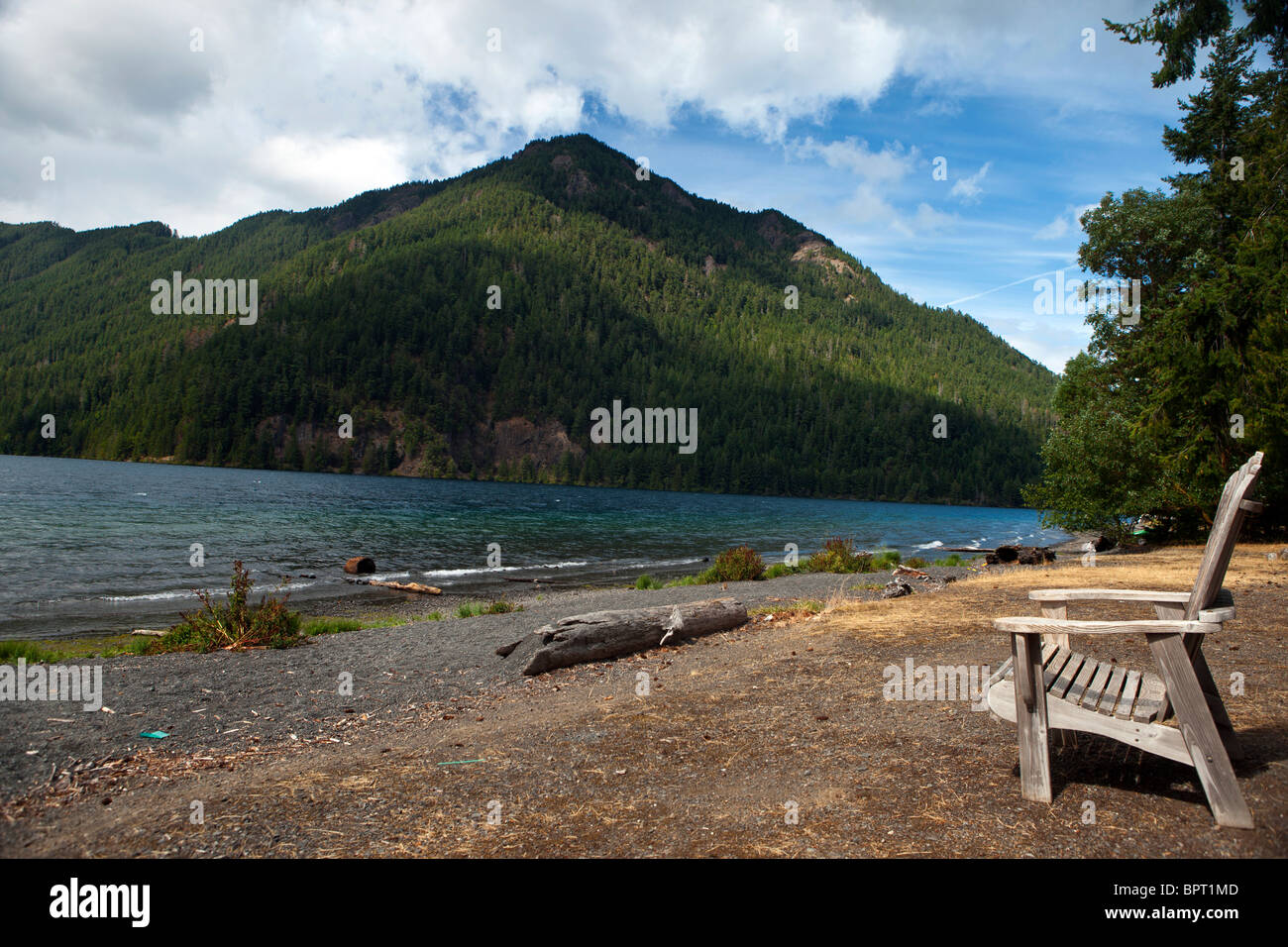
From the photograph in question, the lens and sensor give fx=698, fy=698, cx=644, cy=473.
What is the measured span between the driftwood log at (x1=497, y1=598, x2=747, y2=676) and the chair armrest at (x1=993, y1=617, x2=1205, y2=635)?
7015 millimetres

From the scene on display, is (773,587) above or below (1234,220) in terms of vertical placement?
below

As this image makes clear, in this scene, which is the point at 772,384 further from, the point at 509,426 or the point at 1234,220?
the point at 1234,220

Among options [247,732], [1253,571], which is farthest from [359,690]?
[1253,571]

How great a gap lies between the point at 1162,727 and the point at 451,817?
4406 millimetres

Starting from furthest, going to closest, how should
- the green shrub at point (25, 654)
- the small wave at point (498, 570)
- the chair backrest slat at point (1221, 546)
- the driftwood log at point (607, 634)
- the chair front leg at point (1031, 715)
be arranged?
the small wave at point (498, 570) → the green shrub at point (25, 654) → the driftwood log at point (607, 634) → the chair front leg at point (1031, 715) → the chair backrest slat at point (1221, 546)

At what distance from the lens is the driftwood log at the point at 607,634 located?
10141 millimetres

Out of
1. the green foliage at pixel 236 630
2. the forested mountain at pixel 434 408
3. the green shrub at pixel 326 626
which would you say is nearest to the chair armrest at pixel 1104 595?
the green foliage at pixel 236 630

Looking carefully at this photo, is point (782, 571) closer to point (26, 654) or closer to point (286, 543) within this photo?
point (26, 654)

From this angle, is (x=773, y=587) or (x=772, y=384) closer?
(x=773, y=587)

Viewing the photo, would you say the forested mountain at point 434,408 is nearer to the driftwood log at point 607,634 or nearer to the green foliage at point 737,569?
the green foliage at point 737,569

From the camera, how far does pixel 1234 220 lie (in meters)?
23.8

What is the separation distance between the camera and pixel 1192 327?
69.3 ft

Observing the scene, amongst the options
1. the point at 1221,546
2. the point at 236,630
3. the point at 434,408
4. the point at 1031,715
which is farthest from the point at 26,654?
the point at 434,408

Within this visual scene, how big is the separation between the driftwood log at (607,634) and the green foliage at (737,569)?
41.2ft
